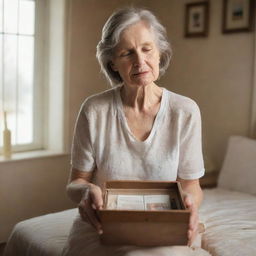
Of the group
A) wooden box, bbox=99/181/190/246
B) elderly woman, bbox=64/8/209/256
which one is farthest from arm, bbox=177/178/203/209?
wooden box, bbox=99/181/190/246

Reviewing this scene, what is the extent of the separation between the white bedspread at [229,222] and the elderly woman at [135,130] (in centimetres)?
43

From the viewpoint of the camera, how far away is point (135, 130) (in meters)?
1.59

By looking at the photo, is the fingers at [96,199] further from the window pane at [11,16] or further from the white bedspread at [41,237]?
the window pane at [11,16]

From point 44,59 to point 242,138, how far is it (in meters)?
1.65

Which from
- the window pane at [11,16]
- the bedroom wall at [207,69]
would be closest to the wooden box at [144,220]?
the bedroom wall at [207,69]

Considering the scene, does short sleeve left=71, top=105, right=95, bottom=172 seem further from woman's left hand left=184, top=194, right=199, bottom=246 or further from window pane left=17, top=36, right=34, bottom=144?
window pane left=17, top=36, right=34, bottom=144

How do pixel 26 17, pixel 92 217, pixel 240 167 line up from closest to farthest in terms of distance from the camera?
pixel 92 217, pixel 240 167, pixel 26 17

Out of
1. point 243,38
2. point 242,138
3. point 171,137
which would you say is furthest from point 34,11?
point 171,137

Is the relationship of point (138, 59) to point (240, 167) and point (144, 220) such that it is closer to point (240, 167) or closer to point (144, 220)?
point (144, 220)

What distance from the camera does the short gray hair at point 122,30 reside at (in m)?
1.52

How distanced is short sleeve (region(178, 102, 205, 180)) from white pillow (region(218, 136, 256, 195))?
120 centimetres

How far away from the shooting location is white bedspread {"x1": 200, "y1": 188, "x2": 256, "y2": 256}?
6.01 ft

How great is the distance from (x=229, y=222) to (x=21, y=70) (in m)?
1.94

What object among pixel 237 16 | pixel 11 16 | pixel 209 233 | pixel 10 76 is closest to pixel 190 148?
pixel 209 233
